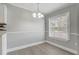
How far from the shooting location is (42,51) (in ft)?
5.04

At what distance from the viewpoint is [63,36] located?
167 cm

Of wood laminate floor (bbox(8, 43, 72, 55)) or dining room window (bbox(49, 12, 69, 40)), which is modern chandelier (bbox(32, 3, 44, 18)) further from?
wood laminate floor (bbox(8, 43, 72, 55))

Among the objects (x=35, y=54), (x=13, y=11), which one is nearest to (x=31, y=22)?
(x=13, y=11)

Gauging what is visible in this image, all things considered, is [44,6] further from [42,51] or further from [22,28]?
[42,51]

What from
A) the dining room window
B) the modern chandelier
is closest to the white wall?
the modern chandelier

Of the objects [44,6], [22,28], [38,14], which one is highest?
[44,6]

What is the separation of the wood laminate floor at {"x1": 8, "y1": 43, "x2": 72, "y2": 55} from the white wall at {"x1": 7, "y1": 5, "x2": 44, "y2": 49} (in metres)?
0.12

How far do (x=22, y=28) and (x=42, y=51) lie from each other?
557 mm

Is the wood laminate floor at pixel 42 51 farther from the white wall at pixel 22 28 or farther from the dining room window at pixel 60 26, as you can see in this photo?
the dining room window at pixel 60 26

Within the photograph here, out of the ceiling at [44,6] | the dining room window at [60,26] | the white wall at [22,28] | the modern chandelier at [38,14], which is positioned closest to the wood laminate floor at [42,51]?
the white wall at [22,28]

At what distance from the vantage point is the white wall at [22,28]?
153 centimetres

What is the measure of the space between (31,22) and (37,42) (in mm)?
403

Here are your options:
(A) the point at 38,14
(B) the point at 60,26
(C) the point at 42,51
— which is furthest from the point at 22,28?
(B) the point at 60,26

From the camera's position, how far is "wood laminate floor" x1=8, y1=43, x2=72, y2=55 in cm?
149
